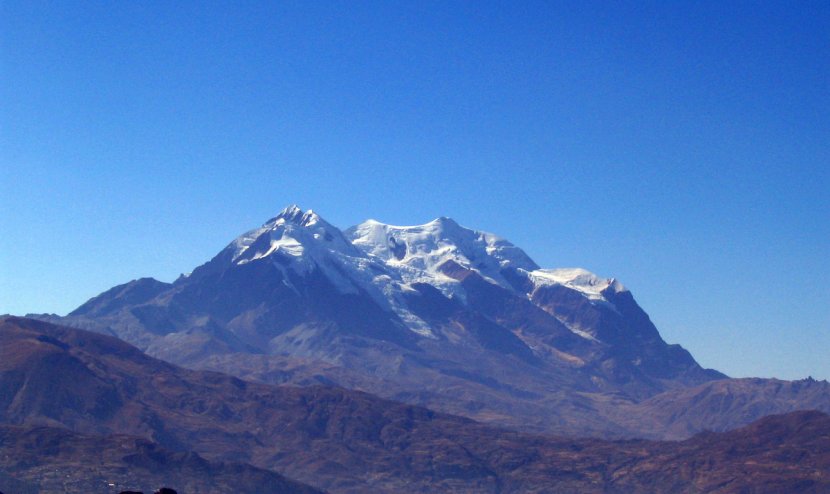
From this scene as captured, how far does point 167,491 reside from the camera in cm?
13638

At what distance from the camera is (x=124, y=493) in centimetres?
14012

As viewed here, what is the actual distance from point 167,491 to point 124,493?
22.7 ft
